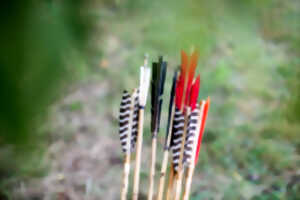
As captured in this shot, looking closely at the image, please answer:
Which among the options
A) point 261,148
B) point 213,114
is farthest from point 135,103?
point 213,114

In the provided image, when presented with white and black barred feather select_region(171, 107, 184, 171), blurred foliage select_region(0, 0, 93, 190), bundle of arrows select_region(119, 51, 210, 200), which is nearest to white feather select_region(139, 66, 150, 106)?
bundle of arrows select_region(119, 51, 210, 200)

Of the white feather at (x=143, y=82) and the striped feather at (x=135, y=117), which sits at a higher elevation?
the white feather at (x=143, y=82)

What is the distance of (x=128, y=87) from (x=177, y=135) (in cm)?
172

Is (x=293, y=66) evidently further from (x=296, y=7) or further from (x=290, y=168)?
(x=296, y=7)

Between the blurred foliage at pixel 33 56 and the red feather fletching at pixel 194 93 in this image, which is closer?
the blurred foliage at pixel 33 56

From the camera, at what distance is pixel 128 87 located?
274 cm

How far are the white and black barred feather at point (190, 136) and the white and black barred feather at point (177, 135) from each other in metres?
0.03

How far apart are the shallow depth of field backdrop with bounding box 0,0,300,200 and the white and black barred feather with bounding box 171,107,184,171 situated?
0.20 meters

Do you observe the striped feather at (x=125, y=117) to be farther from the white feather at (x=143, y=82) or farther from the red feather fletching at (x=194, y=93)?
the red feather fletching at (x=194, y=93)

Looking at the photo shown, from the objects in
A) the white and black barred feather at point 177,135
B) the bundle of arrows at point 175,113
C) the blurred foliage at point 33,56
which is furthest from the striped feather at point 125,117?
the blurred foliage at point 33,56

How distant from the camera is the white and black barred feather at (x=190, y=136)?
0.97m

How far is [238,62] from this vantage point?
3170 millimetres

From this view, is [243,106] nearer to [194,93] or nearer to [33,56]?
[194,93]

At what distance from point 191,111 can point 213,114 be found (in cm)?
174
